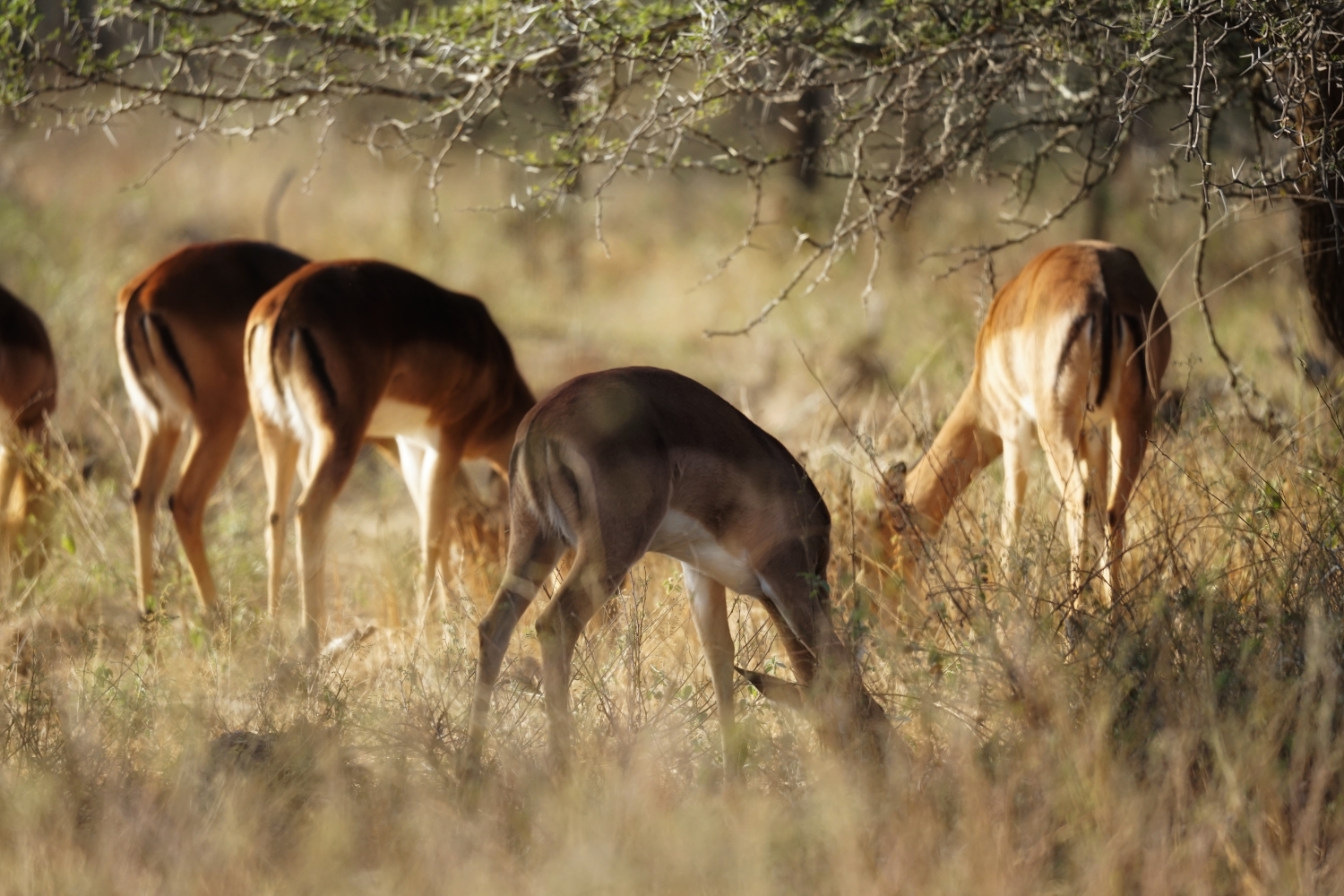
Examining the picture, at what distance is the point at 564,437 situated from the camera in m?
3.10

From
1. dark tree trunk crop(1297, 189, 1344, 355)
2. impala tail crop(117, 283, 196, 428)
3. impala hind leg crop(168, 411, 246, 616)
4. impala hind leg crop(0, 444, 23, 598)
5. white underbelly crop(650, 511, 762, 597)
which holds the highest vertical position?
dark tree trunk crop(1297, 189, 1344, 355)

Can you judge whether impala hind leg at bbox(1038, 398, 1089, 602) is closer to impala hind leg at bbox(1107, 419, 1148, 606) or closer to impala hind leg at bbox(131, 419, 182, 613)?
impala hind leg at bbox(1107, 419, 1148, 606)

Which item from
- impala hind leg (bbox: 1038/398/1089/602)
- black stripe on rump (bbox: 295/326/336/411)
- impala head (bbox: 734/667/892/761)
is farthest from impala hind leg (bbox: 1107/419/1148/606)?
black stripe on rump (bbox: 295/326/336/411)

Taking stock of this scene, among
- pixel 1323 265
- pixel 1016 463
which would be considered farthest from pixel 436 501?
pixel 1323 265

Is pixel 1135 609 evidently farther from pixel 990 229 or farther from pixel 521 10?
pixel 990 229

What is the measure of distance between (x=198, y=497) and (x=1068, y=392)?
365 cm

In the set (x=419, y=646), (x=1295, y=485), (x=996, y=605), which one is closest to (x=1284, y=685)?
(x=996, y=605)

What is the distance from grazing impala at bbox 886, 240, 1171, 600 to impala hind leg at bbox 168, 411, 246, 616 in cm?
298

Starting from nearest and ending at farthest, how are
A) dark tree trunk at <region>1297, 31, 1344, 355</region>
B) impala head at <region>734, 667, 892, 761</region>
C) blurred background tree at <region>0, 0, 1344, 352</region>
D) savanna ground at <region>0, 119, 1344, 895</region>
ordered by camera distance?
savanna ground at <region>0, 119, 1344, 895</region> < impala head at <region>734, 667, 892, 761</region> < dark tree trunk at <region>1297, 31, 1344, 355</region> < blurred background tree at <region>0, 0, 1344, 352</region>

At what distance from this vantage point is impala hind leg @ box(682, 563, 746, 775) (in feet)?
11.2

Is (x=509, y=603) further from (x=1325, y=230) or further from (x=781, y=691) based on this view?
(x=1325, y=230)

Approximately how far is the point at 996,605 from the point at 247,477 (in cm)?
568

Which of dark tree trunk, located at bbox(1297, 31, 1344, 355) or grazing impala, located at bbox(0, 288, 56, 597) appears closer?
dark tree trunk, located at bbox(1297, 31, 1344, 355)

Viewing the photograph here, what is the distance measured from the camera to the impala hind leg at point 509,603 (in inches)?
118
